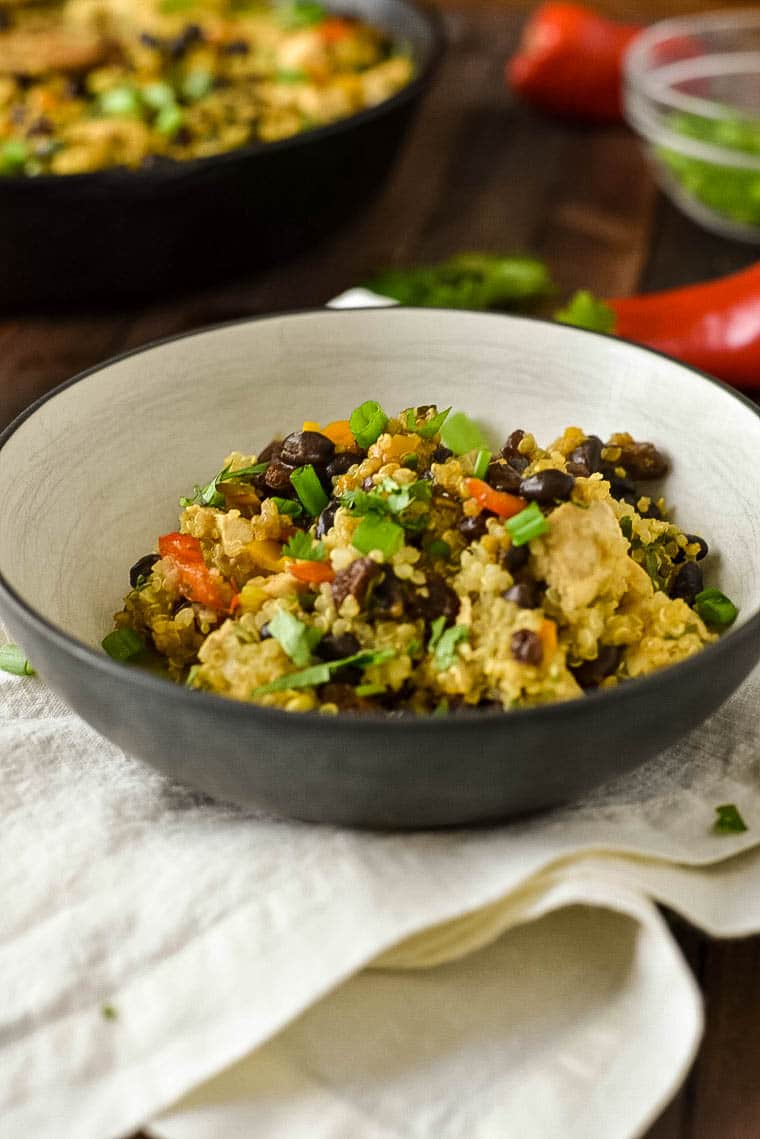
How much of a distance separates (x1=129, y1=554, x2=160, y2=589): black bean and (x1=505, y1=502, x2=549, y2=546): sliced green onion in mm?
775

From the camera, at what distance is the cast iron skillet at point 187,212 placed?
143 inches

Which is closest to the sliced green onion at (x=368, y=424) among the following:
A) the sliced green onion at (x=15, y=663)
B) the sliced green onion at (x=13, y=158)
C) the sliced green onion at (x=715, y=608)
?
the sliced green onion at (x=715, y=608)

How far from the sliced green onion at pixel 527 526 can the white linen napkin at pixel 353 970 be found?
462 millimetres

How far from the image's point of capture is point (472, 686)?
2.06 meters

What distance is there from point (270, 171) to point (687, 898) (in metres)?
2.61

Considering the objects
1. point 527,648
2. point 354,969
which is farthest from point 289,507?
point 354,969

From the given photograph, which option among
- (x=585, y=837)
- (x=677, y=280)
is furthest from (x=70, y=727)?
(x=677, y=280)

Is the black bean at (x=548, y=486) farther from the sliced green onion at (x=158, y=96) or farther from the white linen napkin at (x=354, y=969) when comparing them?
the sliced green onion at (x=158, y=96)

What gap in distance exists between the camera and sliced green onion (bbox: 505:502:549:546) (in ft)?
6.93

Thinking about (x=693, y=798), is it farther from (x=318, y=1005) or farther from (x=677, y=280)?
(x=677, y=280)

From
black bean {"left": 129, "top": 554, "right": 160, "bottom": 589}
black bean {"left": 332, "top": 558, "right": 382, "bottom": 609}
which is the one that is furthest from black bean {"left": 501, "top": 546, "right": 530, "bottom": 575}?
black bean {"left": 129, "top": 554, "right": 160, "bottom": 589}

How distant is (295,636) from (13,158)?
2608 millimetres

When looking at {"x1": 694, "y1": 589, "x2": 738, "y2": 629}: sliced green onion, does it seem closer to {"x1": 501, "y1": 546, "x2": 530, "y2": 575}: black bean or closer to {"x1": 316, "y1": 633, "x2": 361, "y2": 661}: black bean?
{"x1": 501, "y1": 546, "x2": 530, "y2": 575}: black bean

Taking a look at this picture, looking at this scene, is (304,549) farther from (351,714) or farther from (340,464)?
(351,714)
